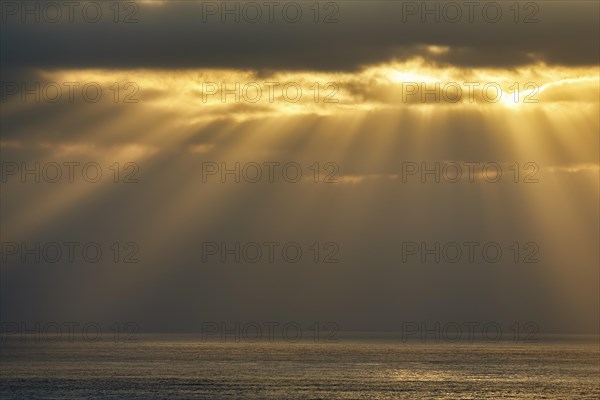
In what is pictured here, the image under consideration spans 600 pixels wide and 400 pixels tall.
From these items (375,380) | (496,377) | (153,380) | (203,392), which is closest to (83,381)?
(153,380)

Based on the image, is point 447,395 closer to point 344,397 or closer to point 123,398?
point 344,397

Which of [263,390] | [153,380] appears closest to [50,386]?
[153,380]

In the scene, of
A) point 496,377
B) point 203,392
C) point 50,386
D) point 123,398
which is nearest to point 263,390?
point 203,392

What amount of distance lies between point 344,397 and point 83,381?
49.1 m

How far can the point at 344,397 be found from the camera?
13725cm

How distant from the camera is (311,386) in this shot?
507 feet

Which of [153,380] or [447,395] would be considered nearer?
[447,395]

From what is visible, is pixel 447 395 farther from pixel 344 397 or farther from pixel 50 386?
pixel 50 386

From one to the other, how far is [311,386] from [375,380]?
19.4 metres

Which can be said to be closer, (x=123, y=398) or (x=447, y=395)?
(x=123, y=398)

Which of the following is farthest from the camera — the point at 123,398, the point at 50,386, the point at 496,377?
the point at 496,377

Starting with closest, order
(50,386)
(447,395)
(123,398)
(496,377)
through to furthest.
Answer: (123,398), (447,395), (50,386), (496,377)

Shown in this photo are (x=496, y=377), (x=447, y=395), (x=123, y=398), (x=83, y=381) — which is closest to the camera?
(x=123, y=398)

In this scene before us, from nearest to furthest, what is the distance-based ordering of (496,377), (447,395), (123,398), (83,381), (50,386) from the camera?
(123,398) < (447,395) < (50,386) < (83,381) < (496,377)
